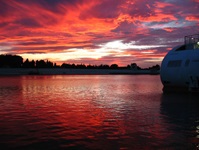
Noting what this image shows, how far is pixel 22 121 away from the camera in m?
19.9

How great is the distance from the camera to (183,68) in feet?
148

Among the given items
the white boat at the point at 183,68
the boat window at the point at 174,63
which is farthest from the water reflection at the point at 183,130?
the boat window at the point at 174,63

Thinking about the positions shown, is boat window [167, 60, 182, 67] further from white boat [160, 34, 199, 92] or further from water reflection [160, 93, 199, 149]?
water reflection [160, 93, 199, 149]

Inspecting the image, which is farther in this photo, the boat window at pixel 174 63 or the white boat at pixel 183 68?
the boat window at pixel 174 63

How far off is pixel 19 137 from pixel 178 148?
27.7 ft

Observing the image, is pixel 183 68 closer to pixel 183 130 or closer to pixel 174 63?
pixel 174 63

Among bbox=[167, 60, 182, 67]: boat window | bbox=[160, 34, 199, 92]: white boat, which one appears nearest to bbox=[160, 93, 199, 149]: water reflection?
bbox=[160, 34, 199, 92]: white boat

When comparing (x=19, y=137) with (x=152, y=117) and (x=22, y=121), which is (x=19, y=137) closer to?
(x=22, y=121)

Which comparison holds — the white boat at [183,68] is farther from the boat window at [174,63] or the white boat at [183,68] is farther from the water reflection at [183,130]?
the water reflection at [183,130]

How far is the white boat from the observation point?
1705 inches

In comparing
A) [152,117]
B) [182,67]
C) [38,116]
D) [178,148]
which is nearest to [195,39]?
[182,67]

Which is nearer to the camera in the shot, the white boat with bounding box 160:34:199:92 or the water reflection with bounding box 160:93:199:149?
the water reflection with bounding box 160:93:199:149

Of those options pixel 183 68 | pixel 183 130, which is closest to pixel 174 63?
pixel 183 68

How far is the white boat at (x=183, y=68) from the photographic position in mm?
43316
